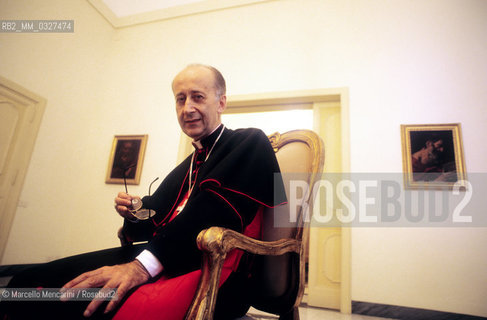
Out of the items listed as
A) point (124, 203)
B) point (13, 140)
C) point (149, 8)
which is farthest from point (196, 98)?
point (149, 8)

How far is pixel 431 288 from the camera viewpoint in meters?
2.47

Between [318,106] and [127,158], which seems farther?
[127,158]

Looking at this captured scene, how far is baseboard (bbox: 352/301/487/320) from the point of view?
2387mm

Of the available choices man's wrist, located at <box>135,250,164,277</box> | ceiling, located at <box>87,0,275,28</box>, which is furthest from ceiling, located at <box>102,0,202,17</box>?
man's wrist, located at <box>135,250,164,277</box>

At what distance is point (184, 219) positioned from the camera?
77 cm

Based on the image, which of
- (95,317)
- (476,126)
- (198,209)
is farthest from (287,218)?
(476,126)

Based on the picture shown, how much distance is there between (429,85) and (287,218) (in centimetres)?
301

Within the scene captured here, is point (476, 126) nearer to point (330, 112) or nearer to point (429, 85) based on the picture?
point (429, 85)

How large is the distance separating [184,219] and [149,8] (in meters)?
4.88

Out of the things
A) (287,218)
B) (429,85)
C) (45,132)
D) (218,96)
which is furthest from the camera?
(45,132)

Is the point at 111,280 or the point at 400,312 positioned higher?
the point at 111,280

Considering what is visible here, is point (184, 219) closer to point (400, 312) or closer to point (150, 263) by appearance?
point (150, 263)

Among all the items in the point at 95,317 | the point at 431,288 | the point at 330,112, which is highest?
the point at 330,112

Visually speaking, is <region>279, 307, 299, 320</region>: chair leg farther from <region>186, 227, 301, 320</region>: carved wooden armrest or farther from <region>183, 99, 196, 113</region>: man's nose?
<region>183, 99, 196, 113</region>: man's nose
